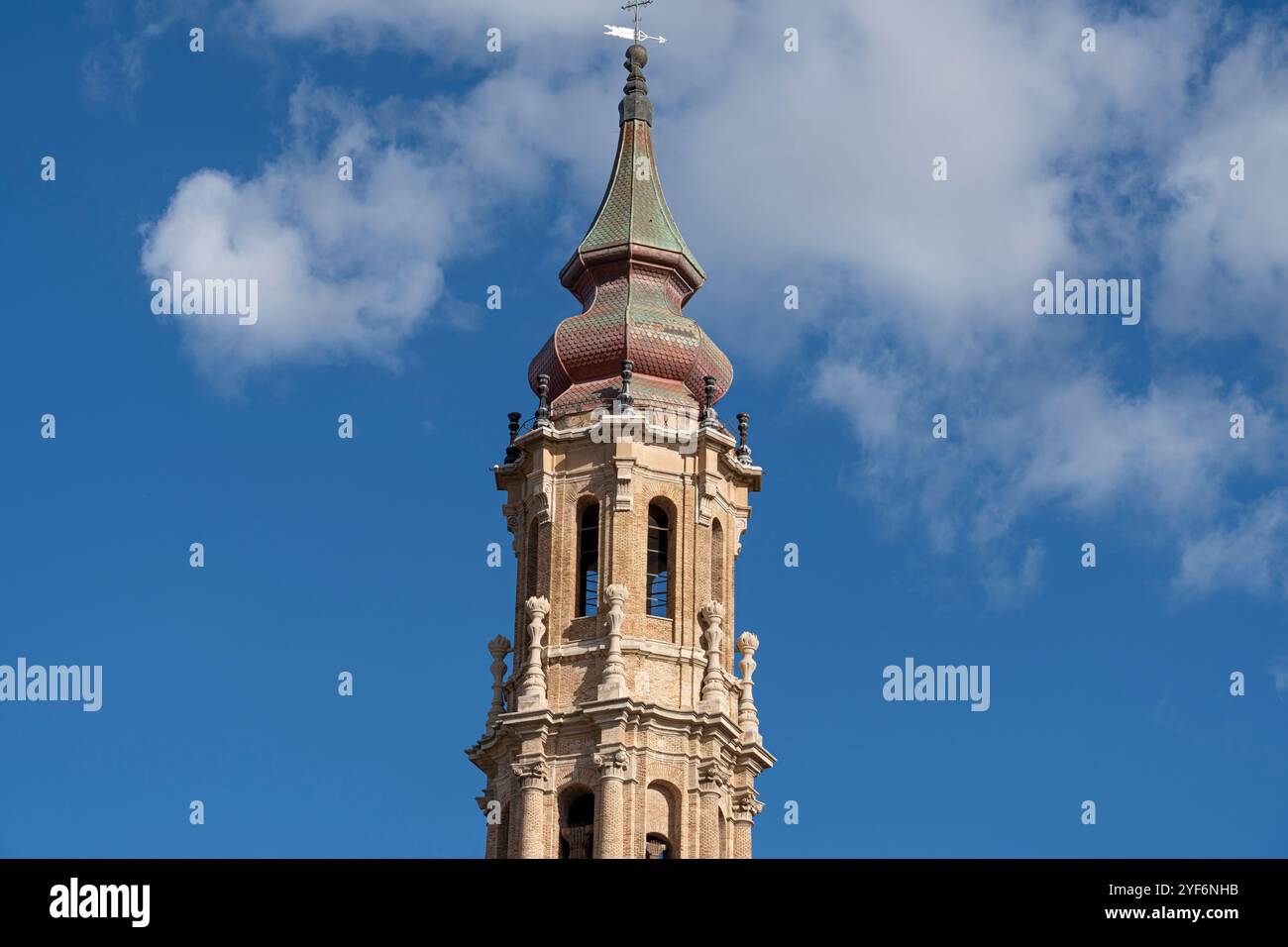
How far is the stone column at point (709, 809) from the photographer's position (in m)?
96.4

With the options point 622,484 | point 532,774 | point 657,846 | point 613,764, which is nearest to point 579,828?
point 532,774

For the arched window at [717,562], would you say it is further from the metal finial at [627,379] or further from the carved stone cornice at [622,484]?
the metal finial at [627,379]

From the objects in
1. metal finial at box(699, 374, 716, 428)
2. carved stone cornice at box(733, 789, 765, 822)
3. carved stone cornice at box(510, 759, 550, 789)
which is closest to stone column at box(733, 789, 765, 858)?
carved stone cornice at box(733, 789, 765, 822)

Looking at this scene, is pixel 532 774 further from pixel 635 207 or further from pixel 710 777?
pixel 635 207

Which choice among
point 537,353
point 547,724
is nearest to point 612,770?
point 547,724

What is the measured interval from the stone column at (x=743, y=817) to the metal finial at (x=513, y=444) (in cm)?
1584

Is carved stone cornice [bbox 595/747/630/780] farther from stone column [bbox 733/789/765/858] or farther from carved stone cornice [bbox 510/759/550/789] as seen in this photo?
stone column [bbox 733/789/765/858]

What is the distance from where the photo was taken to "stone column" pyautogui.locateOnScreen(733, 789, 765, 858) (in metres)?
99.2

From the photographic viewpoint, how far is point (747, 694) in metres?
101
